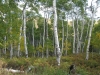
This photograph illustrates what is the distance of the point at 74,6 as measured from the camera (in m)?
34.1

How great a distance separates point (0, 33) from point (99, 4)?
1133 cm

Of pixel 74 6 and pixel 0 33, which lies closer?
pixel 0 33

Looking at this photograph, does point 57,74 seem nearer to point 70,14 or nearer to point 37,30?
point 70,14

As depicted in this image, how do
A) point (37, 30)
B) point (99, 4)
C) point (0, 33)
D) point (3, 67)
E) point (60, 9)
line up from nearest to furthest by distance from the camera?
point (3, 67)
point (0, 33)
point (99, 4)
point (60, 9)
point (37, 30)

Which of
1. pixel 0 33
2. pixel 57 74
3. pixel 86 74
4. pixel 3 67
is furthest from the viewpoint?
pixel 0 33

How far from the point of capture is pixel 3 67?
652 centimetres

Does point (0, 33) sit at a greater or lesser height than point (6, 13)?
lesser

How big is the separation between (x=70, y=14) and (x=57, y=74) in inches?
1124

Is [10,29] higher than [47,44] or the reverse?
higher

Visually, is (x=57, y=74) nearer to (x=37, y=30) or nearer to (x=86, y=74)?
(x=86, y=74)

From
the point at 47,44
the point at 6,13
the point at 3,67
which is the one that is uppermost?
the point at 6,13

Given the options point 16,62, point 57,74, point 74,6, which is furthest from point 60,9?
point 57,74

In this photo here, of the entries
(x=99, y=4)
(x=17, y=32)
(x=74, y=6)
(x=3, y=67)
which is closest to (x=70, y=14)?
(x=74, y=6)

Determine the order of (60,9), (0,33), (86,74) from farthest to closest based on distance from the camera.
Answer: (60,9) → (0,33) → (86,74)
